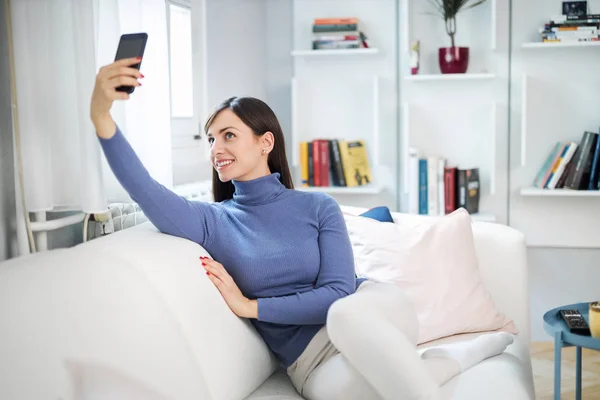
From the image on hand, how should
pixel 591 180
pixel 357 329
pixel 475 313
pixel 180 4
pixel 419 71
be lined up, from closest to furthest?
pixel 357 329
pixel 475 313
pixel 180 4
pixel 591 180
pixel 419 71

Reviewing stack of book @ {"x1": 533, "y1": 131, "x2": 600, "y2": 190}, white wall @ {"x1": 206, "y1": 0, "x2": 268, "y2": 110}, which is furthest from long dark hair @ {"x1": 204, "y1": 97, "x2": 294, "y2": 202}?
stack of book @ {"x1": 533, "y1": 131, "x2": 600, "y2": 190}

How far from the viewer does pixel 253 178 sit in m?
1.96

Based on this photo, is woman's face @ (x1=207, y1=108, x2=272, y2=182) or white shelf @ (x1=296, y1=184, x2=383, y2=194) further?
white shelf @ (x1=296, y1=184, x2=383, y2=194)

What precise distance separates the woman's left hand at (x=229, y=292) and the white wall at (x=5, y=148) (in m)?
0.45

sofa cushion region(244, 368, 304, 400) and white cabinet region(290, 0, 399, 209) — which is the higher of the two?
white cabinet region(290, 0, 399, 209)

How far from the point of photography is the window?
3105mm

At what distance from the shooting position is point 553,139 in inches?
149

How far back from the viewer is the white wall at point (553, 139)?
376 centimetres

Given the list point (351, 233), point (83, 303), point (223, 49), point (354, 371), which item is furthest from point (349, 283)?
point (223, 49)

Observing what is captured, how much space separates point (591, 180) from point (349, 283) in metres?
2.24

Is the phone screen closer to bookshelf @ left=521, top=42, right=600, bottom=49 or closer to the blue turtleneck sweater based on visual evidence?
the blue turtleneck sweater

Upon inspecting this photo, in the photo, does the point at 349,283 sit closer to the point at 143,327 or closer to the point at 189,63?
the point at 143,327

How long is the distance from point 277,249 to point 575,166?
7.74ft

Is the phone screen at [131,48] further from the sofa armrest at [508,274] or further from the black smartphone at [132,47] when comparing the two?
the sofa armrest at [508,274]
